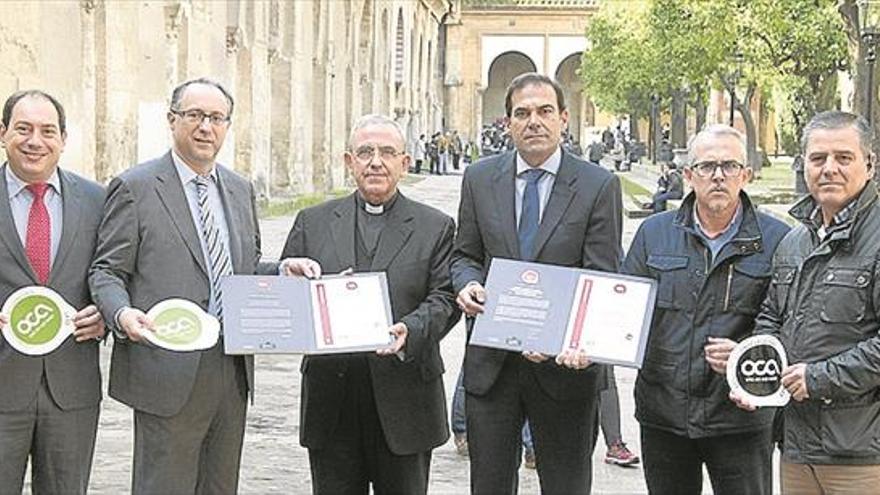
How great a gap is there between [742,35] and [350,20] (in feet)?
54.7

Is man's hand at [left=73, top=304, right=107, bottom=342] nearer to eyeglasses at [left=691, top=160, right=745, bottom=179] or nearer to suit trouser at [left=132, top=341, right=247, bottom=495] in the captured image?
suit trouser at [left=132, top=341, right=247, bottom=495]

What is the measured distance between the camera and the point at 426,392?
6.03 meters

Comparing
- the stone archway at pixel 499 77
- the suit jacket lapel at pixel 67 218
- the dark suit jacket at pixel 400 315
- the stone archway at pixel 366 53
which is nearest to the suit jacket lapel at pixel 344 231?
the dark suit jacket at pixel 400 315

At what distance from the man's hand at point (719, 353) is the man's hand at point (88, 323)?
2.57 metres

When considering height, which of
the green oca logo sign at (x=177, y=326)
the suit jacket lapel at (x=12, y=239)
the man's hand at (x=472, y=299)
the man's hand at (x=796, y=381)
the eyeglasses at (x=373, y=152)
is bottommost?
the man's hand at (x=796, y=381)

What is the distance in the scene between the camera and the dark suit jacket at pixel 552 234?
5945mm

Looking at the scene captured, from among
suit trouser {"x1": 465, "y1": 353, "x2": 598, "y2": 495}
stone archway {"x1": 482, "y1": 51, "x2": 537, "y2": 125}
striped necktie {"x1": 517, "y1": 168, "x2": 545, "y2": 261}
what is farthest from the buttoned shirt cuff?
stone archway {"x1": 482, "y1": 51, "x2": 537, "y2": 125}

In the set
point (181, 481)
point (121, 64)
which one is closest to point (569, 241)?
point (181, 481)

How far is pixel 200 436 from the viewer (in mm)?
5684

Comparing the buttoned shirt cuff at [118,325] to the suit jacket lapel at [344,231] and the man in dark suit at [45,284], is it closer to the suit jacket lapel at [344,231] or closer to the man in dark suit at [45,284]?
the man in dark suit at [45,284]

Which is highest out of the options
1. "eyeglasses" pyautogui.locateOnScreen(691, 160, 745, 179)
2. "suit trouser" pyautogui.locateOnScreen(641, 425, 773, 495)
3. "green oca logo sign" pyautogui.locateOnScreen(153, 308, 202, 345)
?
"eyeglasses" pyautogui.locateOnScreen(691, 160, 745, 179)

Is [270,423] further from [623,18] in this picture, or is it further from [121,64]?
[623,18]

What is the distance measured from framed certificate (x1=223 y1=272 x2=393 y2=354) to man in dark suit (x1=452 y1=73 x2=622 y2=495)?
1.46 ft

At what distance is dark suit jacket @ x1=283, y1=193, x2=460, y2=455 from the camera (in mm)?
5898
